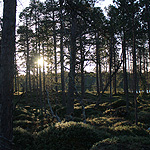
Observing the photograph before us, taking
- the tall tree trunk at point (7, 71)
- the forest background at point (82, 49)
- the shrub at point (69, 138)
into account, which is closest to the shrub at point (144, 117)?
the forest background at point (82, 49)

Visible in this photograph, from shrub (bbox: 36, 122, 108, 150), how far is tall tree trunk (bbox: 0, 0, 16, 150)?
1418 millimetres

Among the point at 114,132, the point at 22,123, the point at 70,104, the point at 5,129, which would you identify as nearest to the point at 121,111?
the point at 70,104

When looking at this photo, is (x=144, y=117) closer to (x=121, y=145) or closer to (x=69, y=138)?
(x=69, y=138)

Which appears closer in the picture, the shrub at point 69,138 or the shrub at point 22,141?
the shrub at point 69,138

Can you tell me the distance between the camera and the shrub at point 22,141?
637cm

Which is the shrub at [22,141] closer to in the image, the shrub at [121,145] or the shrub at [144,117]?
the shrub at [121,145]

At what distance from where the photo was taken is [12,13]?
583 cm

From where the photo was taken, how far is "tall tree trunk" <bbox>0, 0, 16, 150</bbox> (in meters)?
5.39

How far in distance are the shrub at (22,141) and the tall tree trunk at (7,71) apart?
116 centimetres

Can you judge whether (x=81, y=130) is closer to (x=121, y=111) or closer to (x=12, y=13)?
(x=12, y=13)

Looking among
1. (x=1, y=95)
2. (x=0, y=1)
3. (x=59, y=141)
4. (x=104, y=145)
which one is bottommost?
(x=59, y=141)

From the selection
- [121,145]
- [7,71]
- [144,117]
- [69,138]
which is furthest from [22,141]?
[144,117]

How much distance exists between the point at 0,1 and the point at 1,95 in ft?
13.9

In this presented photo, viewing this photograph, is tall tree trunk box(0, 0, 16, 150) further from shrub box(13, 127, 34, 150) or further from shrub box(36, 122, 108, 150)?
shrub box(36, 122, 108, 150)
